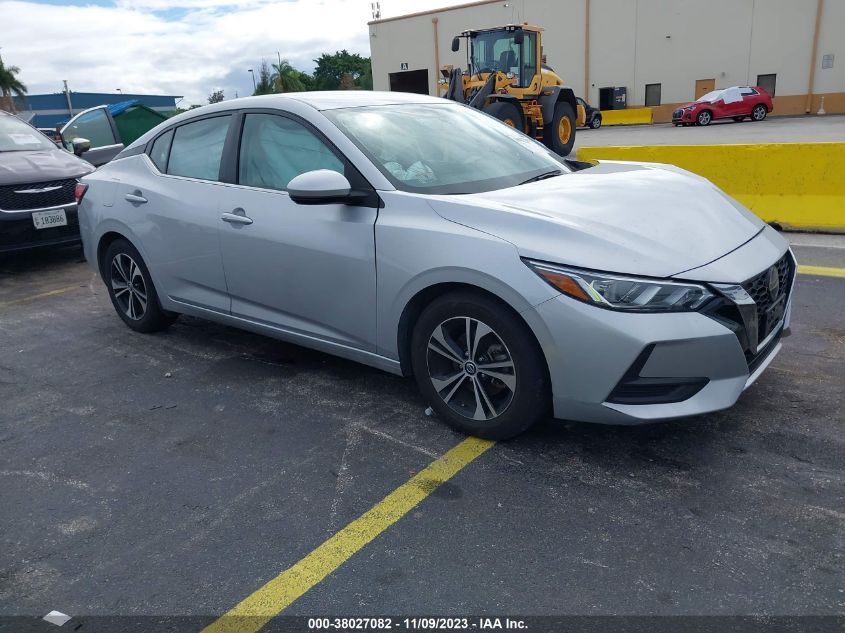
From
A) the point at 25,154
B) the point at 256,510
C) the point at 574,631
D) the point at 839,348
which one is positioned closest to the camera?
the point at 574,631

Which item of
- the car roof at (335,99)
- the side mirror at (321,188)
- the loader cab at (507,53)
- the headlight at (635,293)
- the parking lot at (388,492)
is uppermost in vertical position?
the loader cab at (507,53)

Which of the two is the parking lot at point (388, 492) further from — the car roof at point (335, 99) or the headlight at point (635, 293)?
the car roof at point (335, 99)

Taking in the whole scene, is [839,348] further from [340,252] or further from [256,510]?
[256,510]

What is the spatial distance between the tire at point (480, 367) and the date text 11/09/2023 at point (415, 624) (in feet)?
3.42

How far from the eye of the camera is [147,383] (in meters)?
4.27

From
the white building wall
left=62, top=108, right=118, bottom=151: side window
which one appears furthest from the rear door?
the white building wall

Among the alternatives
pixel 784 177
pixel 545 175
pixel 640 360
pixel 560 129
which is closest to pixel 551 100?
pixel 560 129

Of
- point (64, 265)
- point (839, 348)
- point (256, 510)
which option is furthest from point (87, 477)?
point (64, 265)

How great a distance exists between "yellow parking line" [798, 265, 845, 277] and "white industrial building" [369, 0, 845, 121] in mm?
33756

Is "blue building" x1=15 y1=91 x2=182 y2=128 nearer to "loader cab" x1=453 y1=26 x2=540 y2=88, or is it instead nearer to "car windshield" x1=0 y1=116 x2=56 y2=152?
"loader cab" x1=453 y1=26 x2=540 y2=88

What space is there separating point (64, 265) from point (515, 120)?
33.6 ft

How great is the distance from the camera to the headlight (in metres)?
2.71

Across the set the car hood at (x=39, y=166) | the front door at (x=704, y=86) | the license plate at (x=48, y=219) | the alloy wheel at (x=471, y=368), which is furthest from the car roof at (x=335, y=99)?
the front door at (x=704, y=86)

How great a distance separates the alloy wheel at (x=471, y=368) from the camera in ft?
10.1
